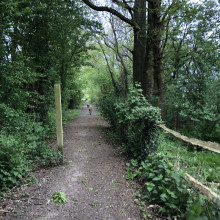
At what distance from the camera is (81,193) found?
128 inches

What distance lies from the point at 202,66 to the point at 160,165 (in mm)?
6773

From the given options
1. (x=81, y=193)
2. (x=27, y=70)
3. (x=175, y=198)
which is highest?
(x=27, y=70)

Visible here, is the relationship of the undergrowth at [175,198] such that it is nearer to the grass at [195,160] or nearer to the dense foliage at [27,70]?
the grass at [195,160]

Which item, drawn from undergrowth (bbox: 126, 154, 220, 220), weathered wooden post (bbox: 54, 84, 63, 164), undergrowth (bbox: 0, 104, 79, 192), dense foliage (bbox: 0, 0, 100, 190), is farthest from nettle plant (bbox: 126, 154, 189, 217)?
dense foliage (bbox: 0, 0, 100, 190)

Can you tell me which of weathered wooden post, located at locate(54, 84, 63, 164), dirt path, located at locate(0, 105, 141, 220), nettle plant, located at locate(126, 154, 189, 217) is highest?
weathered wooden post, located at locate(54, 84, 63, 164)

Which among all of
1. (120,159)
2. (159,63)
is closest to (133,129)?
(120,159)

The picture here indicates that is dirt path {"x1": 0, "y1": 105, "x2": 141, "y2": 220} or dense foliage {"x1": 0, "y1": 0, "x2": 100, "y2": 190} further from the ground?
dense foliage {"x1": 0, "y1": 0, "x2": 100, "y2": 190}

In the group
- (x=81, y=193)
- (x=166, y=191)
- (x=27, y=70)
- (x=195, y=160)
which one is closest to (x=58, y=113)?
(x=27, y=70)

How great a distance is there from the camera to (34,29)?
6.19 m

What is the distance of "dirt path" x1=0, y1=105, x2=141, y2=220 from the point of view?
8.87 ft

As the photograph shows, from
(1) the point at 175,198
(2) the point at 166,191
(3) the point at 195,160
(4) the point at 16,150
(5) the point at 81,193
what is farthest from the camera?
(3) the point at 195,160

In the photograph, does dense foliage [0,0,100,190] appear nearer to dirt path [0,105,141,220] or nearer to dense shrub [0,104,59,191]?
dense shrub [0,104,59,191]

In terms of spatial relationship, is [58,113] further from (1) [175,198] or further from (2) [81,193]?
(1) [175,198]

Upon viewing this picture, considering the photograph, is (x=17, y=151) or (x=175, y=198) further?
(x=17, y=151)
